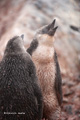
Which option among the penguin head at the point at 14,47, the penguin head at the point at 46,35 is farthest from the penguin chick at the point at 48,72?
the penguin head at the point at 14,47

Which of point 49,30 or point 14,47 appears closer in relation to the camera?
point 14,47

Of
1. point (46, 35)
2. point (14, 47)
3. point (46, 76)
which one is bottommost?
point (46, 76)

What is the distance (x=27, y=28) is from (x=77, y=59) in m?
1.52

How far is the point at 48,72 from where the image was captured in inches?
177

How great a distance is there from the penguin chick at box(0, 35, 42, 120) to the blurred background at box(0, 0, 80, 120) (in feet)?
5.48

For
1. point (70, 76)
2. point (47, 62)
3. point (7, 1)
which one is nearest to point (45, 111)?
point (47, 62)

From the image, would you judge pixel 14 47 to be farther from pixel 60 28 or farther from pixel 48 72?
pixel 60 28

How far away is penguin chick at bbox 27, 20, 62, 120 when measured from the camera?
445 cm

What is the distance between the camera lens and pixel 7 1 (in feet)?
30.8

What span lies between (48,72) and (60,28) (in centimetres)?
389

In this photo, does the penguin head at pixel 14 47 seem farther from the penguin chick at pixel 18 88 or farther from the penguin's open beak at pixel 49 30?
the penguin's open beak at pixel 49 30

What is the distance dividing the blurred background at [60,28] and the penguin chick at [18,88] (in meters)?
1.67

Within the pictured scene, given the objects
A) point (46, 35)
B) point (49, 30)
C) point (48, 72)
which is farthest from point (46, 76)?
point (49, 30)

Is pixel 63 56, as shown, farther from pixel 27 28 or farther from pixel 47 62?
pixel 47 62
